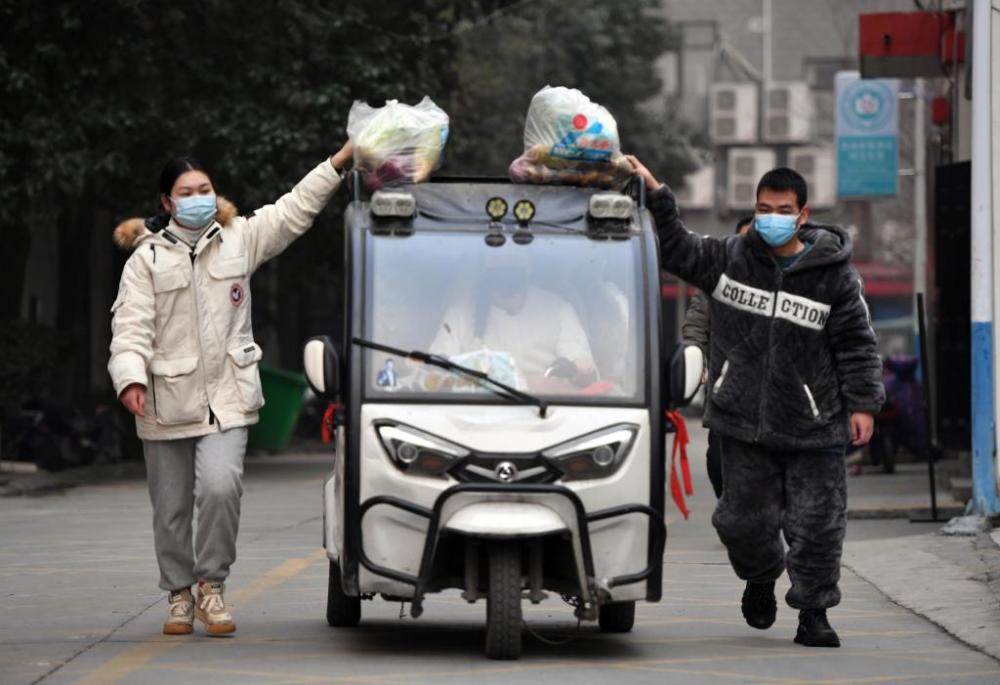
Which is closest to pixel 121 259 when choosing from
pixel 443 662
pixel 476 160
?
pixel 476 160

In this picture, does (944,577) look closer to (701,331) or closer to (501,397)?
(701,331)

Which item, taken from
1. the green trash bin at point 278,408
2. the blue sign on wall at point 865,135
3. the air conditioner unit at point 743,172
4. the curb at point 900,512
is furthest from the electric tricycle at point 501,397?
the air conditioner unit at point 743,172

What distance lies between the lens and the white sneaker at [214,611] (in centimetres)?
910

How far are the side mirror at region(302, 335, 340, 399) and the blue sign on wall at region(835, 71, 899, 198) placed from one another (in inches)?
936

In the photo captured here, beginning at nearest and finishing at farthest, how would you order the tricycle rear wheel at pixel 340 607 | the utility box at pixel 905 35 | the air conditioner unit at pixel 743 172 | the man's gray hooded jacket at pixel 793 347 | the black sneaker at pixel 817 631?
the man's gray hooded jacket at pixel 793 347 < the black sneaker at pixel 817 631 < the tricycle rear wheel at pixel 340 607 < the utility box at pixel 905 35 < the air conditioner unit at pixel 743 172

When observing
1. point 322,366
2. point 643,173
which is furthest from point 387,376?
point 643,173

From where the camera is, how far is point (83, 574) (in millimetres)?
12062

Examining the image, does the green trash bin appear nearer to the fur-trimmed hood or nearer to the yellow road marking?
the yellow road marking

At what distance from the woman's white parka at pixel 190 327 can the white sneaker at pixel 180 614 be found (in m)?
0.69

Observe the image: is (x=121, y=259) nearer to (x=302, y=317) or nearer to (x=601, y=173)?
(x=302, y=317)

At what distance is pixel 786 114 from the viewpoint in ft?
199

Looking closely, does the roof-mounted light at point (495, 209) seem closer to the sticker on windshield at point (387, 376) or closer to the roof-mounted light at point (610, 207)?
the roof-mounted light at point (610, 207)

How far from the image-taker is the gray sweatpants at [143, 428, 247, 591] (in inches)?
357

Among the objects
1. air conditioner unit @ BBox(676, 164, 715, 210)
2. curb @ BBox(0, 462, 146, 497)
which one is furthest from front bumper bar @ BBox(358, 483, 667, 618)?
air conditioner unit @ BBox(676, 164, 715, 210)
